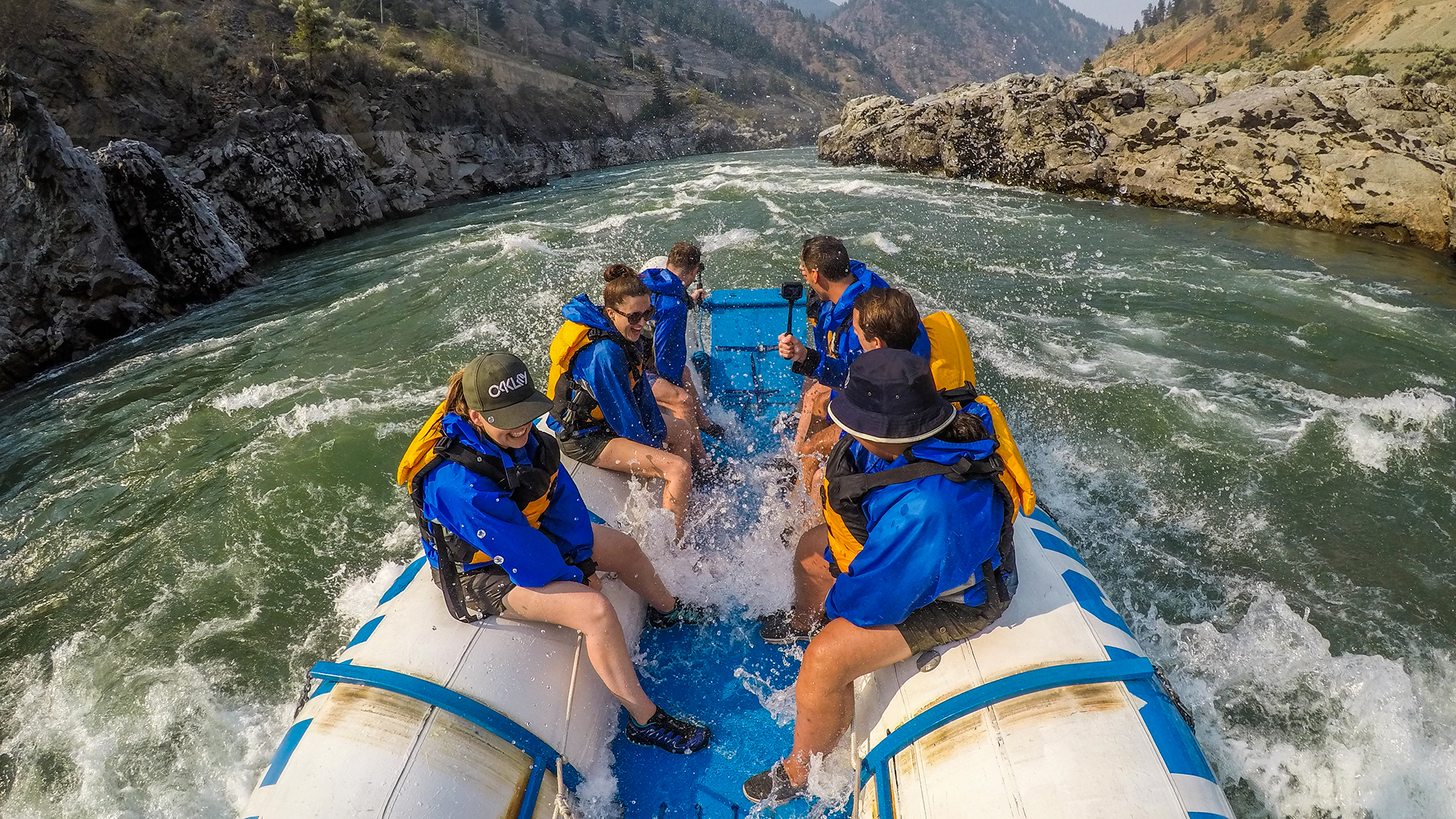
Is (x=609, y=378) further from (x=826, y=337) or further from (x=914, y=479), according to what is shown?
(x=914, y=479)

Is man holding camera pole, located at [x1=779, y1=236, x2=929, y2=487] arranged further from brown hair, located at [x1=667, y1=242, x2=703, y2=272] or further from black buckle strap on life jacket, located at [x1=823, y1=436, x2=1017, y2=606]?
black buckle strap on life jacket, located at [x1=823, y1=436, x2=1017, y2=606]

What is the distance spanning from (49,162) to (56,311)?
2588 mm

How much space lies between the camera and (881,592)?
2.45 m

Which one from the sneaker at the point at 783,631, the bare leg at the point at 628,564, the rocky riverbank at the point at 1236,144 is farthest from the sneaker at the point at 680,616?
the rocky riverbank at the point at 1236,144

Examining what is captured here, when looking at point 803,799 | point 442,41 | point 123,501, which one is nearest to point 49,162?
point 123,501

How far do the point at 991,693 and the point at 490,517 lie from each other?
7.00 ft

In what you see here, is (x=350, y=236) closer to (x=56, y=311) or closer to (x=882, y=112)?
(x=56, y=311)

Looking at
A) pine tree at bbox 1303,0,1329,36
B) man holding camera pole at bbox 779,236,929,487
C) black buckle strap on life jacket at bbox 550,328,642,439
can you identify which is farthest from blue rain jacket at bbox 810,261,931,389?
pine tree at bbox 1303,0,1329,36

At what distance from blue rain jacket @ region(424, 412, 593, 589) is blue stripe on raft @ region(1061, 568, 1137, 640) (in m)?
2.38

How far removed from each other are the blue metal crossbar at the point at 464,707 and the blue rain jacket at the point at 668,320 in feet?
9.84

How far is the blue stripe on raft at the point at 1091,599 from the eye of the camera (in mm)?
2936

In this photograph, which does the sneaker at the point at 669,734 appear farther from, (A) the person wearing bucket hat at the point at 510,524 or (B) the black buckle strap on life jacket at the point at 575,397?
(B) the black buckle strap on life jacket at the point at 575,397

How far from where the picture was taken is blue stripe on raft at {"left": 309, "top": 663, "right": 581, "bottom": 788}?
2.60 m

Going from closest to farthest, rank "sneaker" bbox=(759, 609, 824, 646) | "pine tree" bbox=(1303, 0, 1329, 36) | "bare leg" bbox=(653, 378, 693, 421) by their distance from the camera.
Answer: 1. "sneaker" bbox=(759, 609, 824, 646)
2. "bare leg" bbox=(653, 378, 693, 421)
3. "pine tree" bbox=(1303, 0, 1329, 36)
